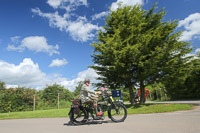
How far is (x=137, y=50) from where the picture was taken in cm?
906

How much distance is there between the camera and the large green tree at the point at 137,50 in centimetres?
919

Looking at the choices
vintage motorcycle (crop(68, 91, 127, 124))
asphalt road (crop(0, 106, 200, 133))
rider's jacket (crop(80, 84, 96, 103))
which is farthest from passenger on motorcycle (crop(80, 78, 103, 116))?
asphalt road (crop(0, 106, 200, 133))

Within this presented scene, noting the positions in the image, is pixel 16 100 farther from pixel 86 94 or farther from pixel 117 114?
pixel 117 114

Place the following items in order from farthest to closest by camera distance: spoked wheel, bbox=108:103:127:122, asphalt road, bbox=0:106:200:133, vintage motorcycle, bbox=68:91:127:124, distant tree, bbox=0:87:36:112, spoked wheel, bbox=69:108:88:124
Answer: distant tree, bbox=0:87:36:112, spoked wheel, bbox=69:108:88:124, vintage motorcycle, bbox=68:91:127:124, spoked wheel, bbox=108:103:127:122, asphalt road, bbox=0:106:200:133

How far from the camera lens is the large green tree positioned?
9.19 meters

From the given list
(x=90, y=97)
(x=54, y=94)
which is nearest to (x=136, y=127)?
(x=90, y=97)

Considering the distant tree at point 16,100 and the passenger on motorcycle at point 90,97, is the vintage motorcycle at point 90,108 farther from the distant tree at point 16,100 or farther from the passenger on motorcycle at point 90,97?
the distant tree at point 16,100

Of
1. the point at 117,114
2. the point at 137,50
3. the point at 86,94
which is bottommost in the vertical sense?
the point at 117,114

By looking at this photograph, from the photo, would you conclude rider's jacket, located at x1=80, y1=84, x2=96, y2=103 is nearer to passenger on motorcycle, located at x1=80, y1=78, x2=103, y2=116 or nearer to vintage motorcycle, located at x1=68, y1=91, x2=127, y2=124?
passenger on motorcycle, located at x1=80, y1=78, x2=103, y2=116

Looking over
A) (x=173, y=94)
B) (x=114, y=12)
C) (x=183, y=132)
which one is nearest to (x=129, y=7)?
(x=114, y=12)

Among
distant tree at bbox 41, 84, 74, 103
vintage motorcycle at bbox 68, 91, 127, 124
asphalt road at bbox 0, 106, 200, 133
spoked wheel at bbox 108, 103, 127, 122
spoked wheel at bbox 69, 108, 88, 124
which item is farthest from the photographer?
distant tree at bbox 41, 84, 74, 103

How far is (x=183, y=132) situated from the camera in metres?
3.14

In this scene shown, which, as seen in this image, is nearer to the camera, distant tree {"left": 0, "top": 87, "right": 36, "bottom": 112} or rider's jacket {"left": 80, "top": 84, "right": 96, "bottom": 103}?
rider's jacket {"left": 80, "top": 84, "right": 96, "bottom": 103}

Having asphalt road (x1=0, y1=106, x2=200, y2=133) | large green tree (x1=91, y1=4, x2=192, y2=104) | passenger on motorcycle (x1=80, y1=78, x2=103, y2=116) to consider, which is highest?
large green tree (x1=91, y1=4, x2=192, y2=104)
